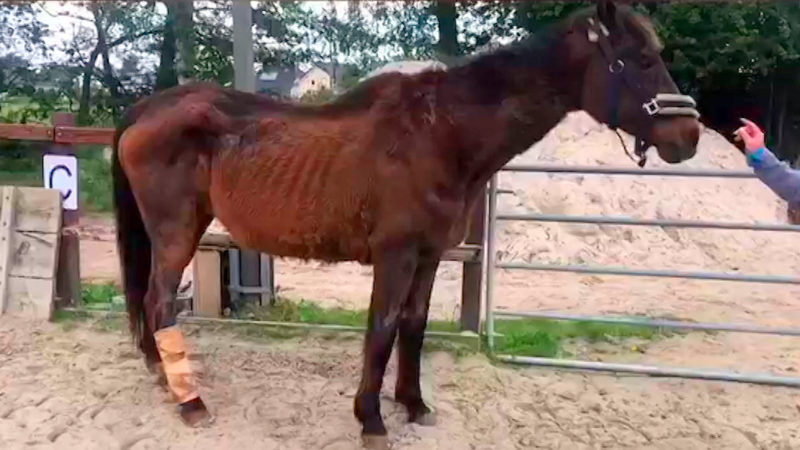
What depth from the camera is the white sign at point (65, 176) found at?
457 centimetres

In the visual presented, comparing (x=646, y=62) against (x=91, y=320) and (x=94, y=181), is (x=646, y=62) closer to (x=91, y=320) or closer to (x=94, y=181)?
(x=91, y=320)

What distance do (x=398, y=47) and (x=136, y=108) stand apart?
3.95 m

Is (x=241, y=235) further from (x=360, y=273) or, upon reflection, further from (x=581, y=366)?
(x=360, y=273)

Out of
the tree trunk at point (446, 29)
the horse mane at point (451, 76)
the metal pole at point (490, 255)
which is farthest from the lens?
the tree trunk at point (446, 29)

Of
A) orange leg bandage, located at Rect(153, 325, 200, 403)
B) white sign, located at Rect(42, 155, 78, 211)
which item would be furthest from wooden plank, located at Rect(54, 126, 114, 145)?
orange leg bandage, located at Rect(153, 325, 200, 403)

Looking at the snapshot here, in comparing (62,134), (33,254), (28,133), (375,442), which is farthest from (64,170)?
(375,442)

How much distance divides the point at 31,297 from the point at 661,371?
3.54 meters

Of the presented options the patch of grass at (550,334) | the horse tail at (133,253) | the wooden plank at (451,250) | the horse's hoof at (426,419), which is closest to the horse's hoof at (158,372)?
the horse tail at (133,253)

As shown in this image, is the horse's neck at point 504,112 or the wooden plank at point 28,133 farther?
the wooden plank at point 28,133

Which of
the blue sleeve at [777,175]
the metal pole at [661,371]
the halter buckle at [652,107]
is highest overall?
the halter buckle at [652,107]

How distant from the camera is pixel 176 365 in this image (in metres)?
3.34

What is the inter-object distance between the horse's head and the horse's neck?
0.14 metres

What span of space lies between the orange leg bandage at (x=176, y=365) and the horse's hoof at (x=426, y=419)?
96 centimetres

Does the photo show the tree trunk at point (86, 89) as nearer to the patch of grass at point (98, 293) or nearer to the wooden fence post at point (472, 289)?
the patch of grass at point (98, 293)
